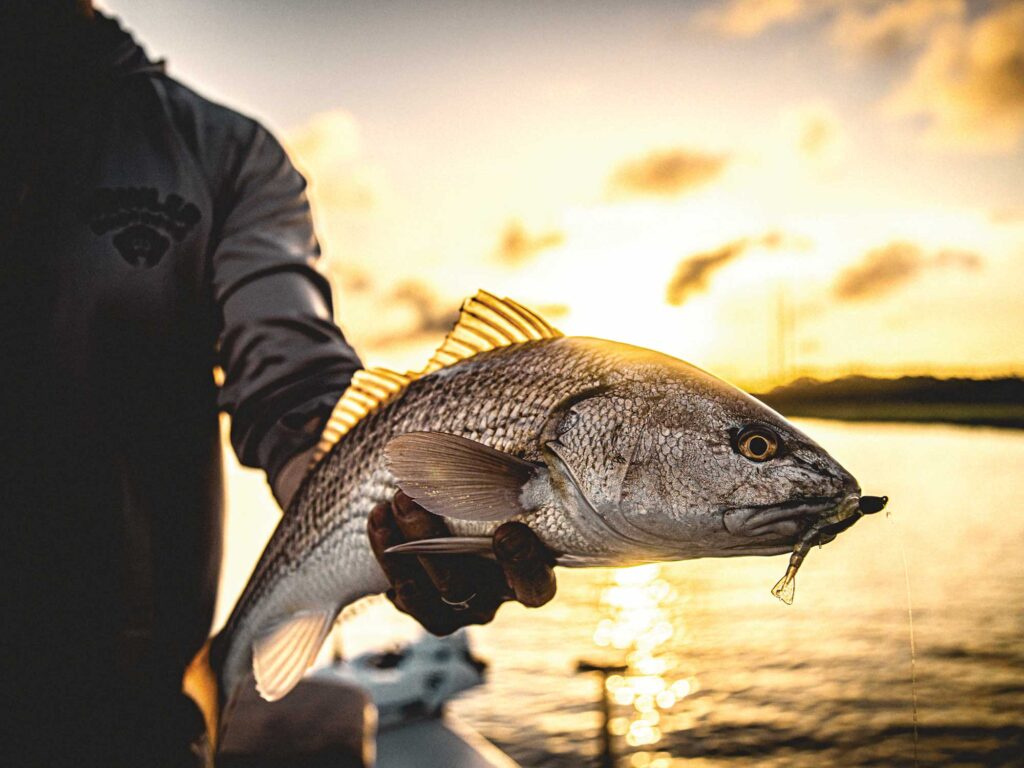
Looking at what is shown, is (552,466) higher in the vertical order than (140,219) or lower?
lower

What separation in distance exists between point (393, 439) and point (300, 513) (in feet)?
2.00

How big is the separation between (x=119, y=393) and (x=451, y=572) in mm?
1501

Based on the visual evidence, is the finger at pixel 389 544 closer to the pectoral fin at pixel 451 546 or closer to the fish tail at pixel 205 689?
the pectoral fin at pixel 451 546

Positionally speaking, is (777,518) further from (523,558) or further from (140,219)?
(140,219)

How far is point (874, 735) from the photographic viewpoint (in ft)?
81.7

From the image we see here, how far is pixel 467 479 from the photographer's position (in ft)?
7.44

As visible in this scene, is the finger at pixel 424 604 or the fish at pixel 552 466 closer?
the fish at pixel 552 466

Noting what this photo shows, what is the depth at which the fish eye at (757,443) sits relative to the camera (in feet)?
6.81

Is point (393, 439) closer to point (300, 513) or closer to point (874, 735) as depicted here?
point (300, 513)

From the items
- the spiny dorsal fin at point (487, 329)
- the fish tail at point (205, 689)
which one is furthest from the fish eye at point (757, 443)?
the fish tail at point (205, 689)

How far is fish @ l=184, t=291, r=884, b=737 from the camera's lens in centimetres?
206

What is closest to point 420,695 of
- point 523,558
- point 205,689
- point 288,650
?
point 205,689

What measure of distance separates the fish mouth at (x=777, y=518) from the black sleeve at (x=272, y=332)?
153 cm

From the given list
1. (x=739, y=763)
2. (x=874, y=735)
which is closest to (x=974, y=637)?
(x=874, y=735)
